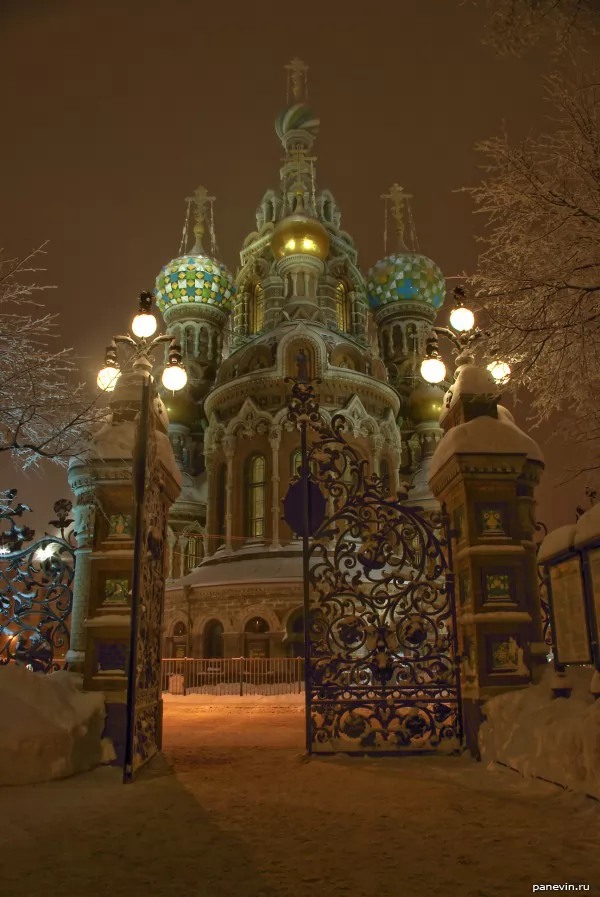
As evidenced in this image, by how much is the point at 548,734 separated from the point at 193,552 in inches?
1081

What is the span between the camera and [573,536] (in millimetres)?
5773

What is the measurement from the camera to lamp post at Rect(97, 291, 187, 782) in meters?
6.02

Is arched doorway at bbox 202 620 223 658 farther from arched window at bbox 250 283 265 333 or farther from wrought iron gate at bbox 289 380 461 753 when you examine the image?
wrought iron gate at bbox 289 380 461 753

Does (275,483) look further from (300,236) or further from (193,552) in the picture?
(300,236)

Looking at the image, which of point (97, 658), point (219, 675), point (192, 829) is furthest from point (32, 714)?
point (219, 675)

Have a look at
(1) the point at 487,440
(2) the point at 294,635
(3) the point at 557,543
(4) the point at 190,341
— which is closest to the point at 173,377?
(1) the point at 487,440

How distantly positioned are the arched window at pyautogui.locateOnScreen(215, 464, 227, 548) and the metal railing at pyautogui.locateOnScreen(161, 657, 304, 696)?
775cm

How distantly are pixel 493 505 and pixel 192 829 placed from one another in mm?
→ 4262

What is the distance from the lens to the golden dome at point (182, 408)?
34.1 metres

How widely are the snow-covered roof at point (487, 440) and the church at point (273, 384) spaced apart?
485 inches

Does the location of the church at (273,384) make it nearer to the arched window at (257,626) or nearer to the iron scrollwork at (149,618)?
the arched window at (257,626)

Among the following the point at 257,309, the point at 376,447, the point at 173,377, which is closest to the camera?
the point at 173,377

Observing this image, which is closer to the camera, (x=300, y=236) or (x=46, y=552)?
(x=46, y=552)
